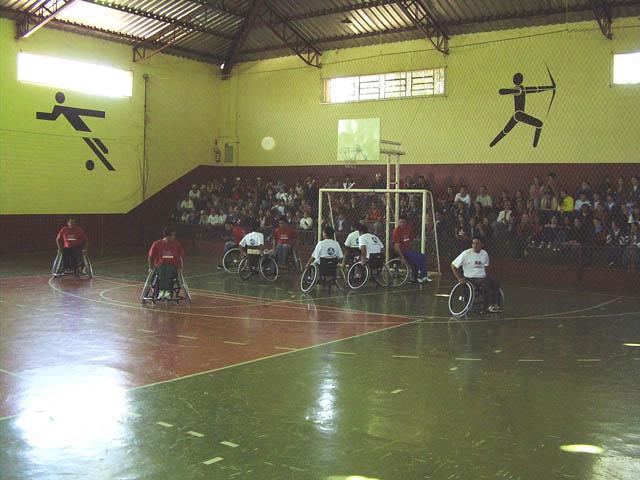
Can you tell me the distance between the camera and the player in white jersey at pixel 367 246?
13.4 meters

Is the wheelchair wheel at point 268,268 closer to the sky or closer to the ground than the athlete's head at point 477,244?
closer to the ground

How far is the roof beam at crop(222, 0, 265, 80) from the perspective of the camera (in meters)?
22.2

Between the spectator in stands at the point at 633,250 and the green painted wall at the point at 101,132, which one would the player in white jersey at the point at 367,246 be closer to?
the spectator in stands at the point at 633,250

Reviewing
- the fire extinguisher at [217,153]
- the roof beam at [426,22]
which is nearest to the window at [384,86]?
the roof beam at [426,22]

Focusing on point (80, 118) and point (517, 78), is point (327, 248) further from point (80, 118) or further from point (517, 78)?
point (80, 118)

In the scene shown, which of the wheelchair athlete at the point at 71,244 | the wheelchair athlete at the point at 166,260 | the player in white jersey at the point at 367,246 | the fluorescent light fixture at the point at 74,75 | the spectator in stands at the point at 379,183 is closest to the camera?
the wheelchair athlete at the point at 166,260

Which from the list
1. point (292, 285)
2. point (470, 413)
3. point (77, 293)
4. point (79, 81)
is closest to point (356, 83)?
point (79, 81)

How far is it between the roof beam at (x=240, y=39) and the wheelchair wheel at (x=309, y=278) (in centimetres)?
1196

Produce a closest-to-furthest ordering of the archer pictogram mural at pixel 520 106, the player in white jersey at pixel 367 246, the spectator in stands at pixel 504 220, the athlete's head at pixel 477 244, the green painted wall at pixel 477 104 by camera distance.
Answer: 1. the athlete's head at pixel 477 244
2. the player in white jersey at pixel 367 246
3. the spectator in stands at pixel 504 220
4. the green painted wall at pixel 477 104
5. the archer pictogram mural at pixel 520 106

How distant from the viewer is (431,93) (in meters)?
21.4

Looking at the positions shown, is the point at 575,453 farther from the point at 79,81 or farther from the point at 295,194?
the point at 79,81

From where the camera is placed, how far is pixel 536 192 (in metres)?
17.9

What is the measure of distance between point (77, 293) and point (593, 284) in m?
11.3

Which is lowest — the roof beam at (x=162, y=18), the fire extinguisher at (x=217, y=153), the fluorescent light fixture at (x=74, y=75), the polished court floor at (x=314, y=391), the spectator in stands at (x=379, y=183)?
the polished court floor at (x=314, y=391)
